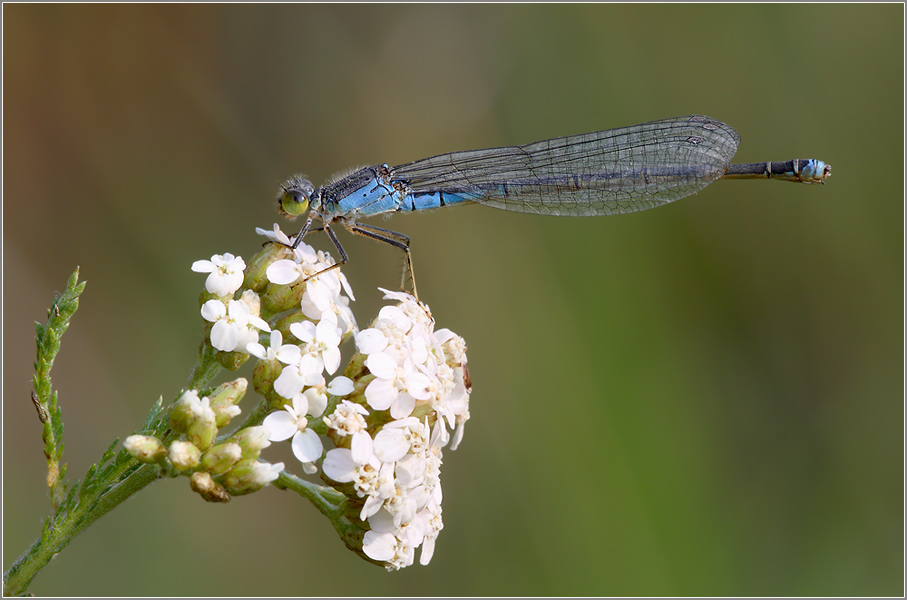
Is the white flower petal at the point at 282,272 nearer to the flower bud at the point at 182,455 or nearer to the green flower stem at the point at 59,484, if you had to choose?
the green flower stem at the point at 59,484

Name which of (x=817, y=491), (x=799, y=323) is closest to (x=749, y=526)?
A: (x=817, y=491)

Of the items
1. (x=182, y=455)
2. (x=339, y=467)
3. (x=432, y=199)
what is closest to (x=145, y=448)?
(x=182, y=455)

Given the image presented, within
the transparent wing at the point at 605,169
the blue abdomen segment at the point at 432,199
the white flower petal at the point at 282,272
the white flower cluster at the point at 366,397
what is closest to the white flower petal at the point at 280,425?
the white flower cluster at the point at 366,397

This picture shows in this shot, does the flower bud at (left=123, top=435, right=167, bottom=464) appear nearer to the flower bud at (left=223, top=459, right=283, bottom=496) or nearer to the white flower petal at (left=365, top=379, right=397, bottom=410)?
the flower bud at (left=223, top=459, right=283, bottom=496)

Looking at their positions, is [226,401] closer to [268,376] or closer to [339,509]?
[268,376]

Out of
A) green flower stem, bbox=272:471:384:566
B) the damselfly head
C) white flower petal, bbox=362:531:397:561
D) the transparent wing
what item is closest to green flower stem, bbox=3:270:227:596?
green flower stem, bbox=272:471:384:566

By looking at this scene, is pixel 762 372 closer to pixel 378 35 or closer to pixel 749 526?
pixel 749 526
